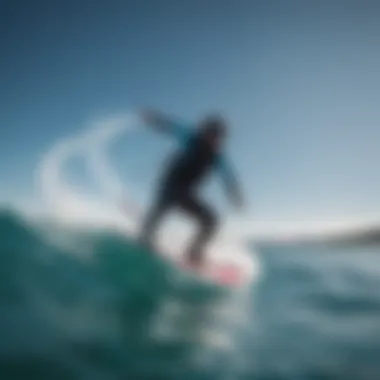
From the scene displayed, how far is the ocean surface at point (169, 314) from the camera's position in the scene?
172cm

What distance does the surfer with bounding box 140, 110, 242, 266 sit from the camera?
178 centimetres

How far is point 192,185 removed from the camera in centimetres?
179

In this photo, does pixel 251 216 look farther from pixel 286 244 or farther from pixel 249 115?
pixel 249 115

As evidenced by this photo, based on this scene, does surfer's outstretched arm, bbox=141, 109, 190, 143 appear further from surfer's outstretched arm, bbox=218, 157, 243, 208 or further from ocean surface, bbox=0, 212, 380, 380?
ocean surface, bbox=0, 212, 380, 380

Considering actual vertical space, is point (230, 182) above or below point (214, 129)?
below

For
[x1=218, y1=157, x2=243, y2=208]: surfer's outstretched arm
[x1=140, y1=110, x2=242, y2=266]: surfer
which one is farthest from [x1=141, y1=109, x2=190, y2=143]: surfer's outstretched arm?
[x1=218, y1=157, x2=243, y2=208]: surfer's outstretched arm

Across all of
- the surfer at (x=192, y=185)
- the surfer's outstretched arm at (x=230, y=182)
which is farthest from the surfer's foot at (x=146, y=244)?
the surfer's outstretched arm at (x=230, y=182)

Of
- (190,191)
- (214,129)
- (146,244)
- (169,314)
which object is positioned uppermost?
(214,129)

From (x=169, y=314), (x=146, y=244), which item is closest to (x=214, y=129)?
(x=146, y=244)

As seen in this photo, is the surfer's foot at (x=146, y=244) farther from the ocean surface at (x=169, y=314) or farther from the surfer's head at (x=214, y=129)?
the surfer's head at (x=214, y=129)

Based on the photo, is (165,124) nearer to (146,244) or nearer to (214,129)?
(214,129)

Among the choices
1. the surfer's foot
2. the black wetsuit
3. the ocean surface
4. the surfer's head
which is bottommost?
the ocean surface

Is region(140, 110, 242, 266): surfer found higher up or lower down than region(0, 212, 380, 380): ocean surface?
higher up

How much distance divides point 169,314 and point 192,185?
33 centimetres
